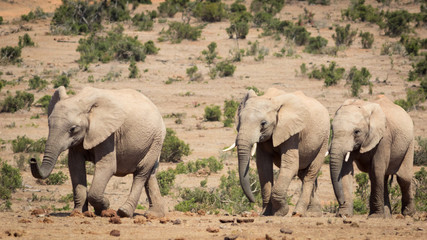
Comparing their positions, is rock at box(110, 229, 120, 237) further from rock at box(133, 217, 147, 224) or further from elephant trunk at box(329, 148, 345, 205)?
elephant trunk at box(329, 148, 345, 205)

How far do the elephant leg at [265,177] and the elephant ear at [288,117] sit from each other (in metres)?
0.47

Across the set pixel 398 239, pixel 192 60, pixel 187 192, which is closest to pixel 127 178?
pixel 187 192

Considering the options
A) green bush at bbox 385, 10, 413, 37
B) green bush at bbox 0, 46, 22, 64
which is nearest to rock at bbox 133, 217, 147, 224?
green bush at bbox 0, 46, 22, 64

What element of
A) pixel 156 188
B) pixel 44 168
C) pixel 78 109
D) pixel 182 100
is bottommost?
pixel 182 100

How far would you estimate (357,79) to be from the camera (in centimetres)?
2161

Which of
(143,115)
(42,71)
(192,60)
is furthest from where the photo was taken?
(192,60)

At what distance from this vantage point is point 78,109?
27.5 feet

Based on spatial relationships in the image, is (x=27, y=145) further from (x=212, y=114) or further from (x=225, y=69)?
(x=225, y=69)

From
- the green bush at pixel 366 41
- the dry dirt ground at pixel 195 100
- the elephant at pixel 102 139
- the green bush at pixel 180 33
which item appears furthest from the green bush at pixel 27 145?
the green bush at pixel 366 41

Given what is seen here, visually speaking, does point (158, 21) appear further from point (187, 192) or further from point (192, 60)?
point (187, 192)

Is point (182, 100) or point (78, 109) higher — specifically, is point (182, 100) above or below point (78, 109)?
below

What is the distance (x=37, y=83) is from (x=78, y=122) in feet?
42.8

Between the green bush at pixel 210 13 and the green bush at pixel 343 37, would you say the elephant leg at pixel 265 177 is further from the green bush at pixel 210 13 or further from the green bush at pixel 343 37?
the green bush at pixel 210 13

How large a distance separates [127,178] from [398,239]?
6.92 m
